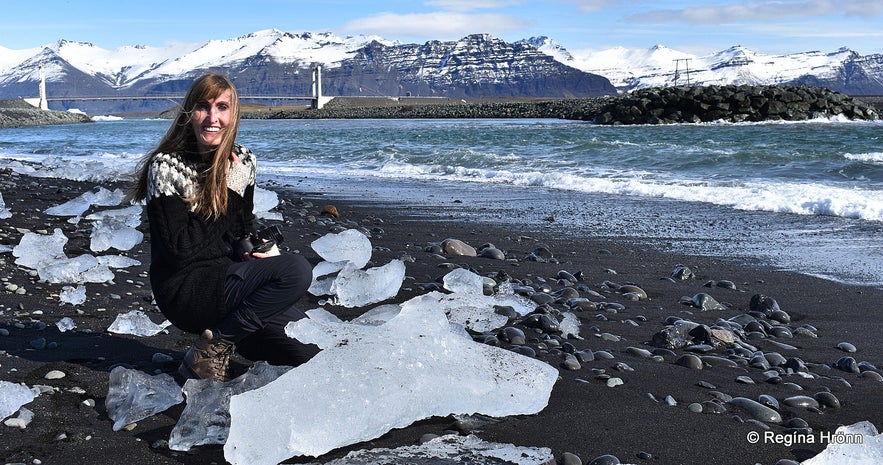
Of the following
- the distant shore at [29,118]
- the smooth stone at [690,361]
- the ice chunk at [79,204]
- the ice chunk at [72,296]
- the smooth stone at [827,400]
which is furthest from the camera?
the distant shore at [29,118]

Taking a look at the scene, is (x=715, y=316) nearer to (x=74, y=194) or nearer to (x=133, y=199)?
(x=133, y=199)

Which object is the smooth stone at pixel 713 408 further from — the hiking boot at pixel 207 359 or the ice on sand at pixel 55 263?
the ice on sand at pixel 55 263

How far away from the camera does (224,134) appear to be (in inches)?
113

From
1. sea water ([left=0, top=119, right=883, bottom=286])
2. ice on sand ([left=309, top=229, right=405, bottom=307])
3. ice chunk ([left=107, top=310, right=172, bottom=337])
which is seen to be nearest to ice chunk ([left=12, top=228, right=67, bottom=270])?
ice chunk ([left=107, top=310, right=172, bottom=337])

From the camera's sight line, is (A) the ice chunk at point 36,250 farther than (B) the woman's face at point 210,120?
Yes

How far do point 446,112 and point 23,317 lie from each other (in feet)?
237

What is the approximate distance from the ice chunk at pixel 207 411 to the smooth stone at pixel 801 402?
1762 mm

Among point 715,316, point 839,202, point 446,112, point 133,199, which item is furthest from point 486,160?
point 446,112

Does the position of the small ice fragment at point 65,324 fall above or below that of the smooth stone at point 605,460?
above

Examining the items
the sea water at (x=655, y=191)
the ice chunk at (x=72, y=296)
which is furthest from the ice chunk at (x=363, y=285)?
the sea water at (x=655, y=191)

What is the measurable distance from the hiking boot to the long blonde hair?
0.45 m

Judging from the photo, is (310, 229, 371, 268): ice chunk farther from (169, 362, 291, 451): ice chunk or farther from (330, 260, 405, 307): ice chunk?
(169, 362, 291, 451): ice chunk

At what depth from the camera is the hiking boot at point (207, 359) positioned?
2828 mm

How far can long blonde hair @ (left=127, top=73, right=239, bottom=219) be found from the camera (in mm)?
2809
